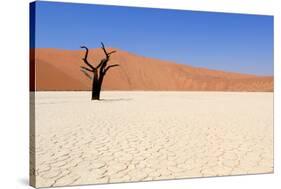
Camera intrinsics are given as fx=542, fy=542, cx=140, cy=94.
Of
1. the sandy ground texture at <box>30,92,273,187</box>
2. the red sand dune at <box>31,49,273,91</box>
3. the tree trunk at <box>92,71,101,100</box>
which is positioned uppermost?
the red sand dune at <box>31,49,273,91</box>

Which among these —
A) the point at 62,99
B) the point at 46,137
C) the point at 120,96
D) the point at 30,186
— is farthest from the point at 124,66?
the point at 30,186

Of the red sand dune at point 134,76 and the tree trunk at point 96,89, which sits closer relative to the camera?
the red sand dune at point 134,76

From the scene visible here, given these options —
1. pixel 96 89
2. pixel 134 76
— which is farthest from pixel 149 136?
pixel 96 89

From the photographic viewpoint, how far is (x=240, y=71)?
523 centimetres

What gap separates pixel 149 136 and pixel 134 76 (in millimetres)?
563

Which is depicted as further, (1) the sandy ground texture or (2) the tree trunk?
(2) the tree trunk

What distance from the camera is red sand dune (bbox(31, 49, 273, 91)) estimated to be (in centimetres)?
442

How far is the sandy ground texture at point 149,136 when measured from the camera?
4.40 m

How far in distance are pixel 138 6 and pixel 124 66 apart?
1.80ft

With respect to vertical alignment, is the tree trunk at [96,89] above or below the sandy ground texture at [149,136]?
above

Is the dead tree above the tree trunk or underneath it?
above

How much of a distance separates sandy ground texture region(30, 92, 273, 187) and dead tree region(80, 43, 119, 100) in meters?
0.08

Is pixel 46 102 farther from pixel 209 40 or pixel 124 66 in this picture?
pixel 209 40

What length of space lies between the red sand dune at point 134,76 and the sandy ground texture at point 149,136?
0.08 m
